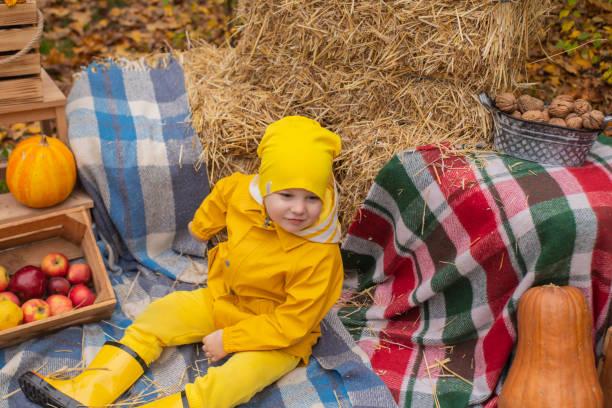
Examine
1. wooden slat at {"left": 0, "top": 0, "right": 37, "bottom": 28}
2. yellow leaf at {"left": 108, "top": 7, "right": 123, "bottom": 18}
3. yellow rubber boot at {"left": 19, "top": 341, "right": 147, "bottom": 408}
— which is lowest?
yellow rubber boot at {"left": 19, "top": 341, "right": 147, "bottom": 408}

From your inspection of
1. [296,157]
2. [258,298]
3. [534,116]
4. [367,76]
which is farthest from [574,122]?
[258,298]

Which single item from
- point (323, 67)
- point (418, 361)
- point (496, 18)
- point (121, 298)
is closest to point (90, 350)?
point (121, 298)

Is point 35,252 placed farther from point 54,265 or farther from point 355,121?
point 355,121

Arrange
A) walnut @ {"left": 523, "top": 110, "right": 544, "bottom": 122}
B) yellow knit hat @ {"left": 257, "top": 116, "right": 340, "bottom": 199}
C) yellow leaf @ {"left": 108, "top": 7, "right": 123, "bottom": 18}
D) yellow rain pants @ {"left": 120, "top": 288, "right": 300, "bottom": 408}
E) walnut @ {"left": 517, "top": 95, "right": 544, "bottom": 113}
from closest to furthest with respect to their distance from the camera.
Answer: yellow knit hat @ {"left": 257, "top": 116, "right": 340, "bottom": 199} → yellow rain pants @ {"left": 120, "top": 288, "right": 300, "bottom": 408} → walnut @ {"left": 523, "top": 110, "right": 544, "bottom": 122} → walnut @ {"left": 517, "top": 95, "right": 544, "bottom": 113} → yellow leaf @ {"left": 108, "top": 7, "right": 123, "bottom": 18}

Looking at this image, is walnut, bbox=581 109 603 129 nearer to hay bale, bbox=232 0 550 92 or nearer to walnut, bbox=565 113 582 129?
walnut, bbox=565 113 582 129

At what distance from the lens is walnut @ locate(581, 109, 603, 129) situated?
2488 mm

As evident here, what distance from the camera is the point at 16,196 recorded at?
3.00 metres

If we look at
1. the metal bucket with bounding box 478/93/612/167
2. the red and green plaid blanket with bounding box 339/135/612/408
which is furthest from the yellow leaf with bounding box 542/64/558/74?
the metal bucket with bounding box 478/93/612/167

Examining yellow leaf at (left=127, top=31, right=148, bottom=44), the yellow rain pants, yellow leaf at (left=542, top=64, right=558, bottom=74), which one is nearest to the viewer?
the yellow rain pants

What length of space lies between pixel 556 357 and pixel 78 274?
7.90 ft

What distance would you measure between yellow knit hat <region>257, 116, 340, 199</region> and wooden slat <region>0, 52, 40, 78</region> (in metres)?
1.45

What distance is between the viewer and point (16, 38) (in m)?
2.71

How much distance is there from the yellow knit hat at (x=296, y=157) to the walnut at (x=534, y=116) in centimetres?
106

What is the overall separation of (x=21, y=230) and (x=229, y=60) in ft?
5.54
